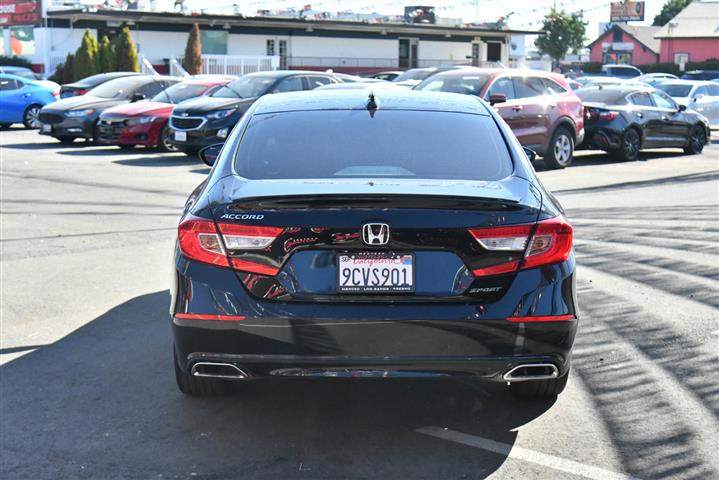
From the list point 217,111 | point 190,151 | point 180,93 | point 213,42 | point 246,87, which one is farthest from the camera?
point 213,42

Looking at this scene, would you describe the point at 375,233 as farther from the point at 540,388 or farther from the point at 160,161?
the point at 160,161

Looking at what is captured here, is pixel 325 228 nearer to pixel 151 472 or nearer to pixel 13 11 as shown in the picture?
pixel 151 472

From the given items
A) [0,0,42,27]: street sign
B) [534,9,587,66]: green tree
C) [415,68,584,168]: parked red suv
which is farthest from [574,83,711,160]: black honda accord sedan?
[534,9,587,66]: green tree

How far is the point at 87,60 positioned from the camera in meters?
39.5

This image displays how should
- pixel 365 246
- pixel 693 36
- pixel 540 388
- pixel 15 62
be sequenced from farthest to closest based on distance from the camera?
pixel 693 36, pixel 15 62, pixel 540 388, pixel 365 246

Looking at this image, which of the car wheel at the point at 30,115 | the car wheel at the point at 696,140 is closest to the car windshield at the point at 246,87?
the car wheel at the point at 30,115

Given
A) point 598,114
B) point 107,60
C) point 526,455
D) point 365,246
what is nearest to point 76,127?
point 598,114

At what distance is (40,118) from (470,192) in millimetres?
19034

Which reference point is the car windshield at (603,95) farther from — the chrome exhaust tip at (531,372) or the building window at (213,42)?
the building window at (213,42)

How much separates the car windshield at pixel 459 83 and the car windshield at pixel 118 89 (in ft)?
25.0

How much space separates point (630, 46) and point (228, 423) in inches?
3918

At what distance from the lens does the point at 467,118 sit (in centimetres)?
591

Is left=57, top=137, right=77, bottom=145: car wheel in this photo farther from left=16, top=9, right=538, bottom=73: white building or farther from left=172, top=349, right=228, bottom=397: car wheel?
left=16, top=9, right=538, bottom=73: white building

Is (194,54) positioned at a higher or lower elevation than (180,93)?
higher
